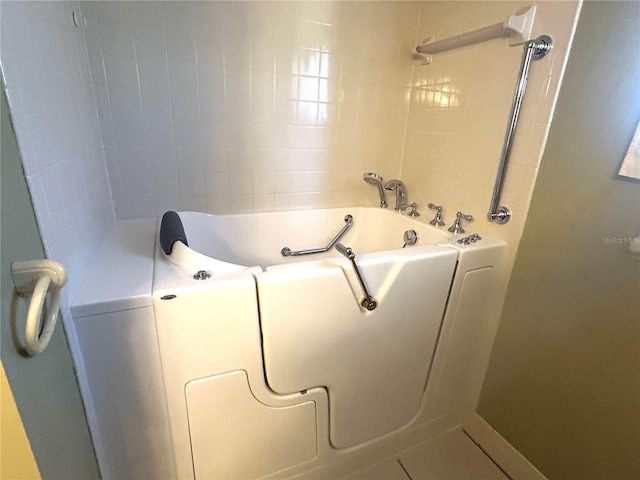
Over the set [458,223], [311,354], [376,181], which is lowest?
[311,354]

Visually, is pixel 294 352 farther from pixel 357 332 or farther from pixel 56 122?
pixel 56 122

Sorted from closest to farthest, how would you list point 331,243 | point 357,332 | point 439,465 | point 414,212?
point 357,332, point 439,465, point 414,212, point 331,243

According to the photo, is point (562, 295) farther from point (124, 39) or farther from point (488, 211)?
point (124, 39)

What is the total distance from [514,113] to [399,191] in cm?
68

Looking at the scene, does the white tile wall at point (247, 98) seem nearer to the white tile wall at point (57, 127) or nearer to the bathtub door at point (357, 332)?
the white tile wall at point (57, 127)

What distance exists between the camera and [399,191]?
69.2 inches

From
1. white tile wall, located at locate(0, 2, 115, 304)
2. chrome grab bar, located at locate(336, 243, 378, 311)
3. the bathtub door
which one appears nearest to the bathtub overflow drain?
the bathtub door

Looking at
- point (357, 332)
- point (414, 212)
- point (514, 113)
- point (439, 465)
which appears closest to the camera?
point (357, 332)

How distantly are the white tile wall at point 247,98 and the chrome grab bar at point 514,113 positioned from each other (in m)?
0.70

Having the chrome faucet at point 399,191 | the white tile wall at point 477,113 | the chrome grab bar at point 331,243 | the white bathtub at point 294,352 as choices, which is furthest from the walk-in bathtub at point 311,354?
the chrome grab bar at point 331,243

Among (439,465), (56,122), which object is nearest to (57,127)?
(56,122)

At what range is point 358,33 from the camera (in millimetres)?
1577

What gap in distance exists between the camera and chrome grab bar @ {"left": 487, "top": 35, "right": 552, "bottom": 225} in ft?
3.55

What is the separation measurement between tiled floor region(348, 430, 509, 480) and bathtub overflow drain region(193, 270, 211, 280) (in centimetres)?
97
